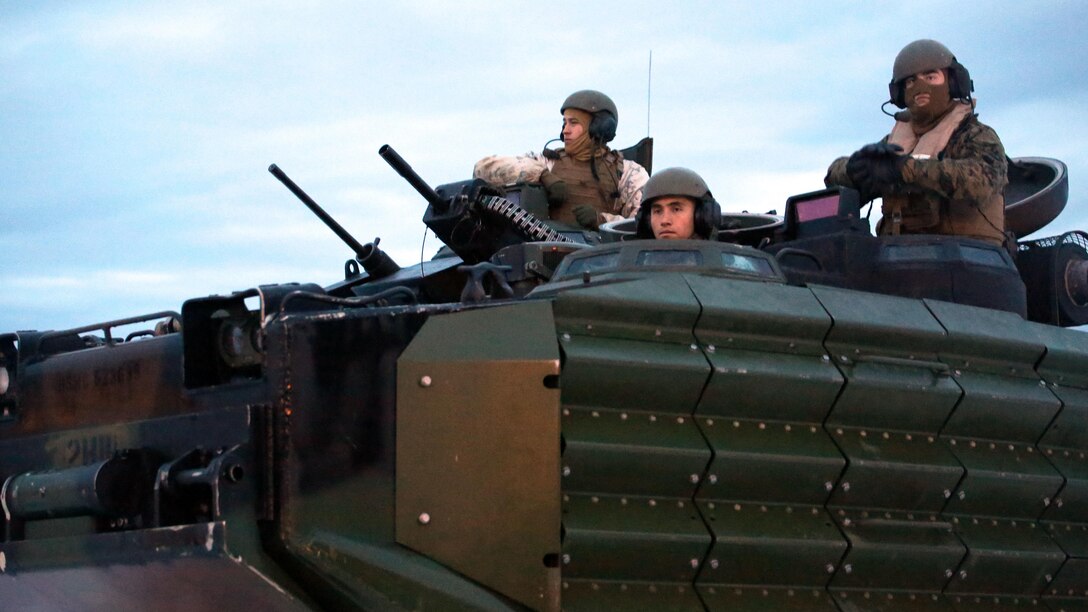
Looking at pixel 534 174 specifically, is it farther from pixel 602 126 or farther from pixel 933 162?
pixel 933 162

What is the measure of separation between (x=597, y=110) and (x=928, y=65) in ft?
9.86

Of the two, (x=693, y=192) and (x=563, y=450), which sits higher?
(x=693, y=192)

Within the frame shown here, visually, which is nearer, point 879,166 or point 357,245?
point 879,166

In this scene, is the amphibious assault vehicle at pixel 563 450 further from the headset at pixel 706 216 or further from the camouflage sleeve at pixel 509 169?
the camouflage sleeve at pixel 509 169

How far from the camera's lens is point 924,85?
12500 millimetres

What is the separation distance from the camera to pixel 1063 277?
41.2ft

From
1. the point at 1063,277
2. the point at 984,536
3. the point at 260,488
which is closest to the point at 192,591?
the point at 260,488

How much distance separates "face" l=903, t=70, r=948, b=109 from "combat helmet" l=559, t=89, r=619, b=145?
9.00 feet

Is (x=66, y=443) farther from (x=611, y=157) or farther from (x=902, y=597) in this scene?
(x=611, y=157)

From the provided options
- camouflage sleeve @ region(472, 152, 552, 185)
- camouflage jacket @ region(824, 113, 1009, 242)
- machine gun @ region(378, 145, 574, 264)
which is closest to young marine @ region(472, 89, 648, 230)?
camouflage sleeve @ region(472, 152, 552, 185)

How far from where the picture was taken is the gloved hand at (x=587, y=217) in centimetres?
1358

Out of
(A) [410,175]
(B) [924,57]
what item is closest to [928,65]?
(B) [924,57]

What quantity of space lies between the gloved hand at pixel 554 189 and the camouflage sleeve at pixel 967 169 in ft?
10.3

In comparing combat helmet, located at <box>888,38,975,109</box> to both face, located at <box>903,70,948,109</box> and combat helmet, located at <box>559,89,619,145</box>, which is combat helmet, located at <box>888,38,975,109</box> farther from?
combat helmet, located at <box>559,89,619,145</box>
